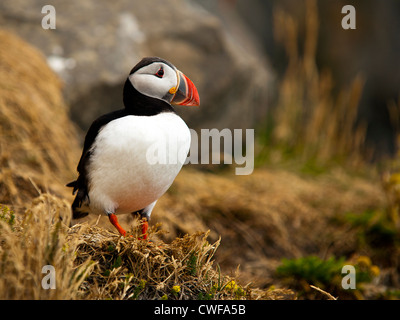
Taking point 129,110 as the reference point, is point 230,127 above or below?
above

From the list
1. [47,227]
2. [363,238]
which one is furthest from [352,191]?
[47,227]

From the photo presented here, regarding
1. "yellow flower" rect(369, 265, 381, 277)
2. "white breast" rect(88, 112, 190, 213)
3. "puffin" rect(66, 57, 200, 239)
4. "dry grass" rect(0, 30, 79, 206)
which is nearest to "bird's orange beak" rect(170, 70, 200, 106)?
"puffin" rect(66, 57, 200, 239)

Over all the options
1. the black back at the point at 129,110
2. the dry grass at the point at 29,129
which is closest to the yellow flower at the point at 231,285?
the black back at the point at 129,110

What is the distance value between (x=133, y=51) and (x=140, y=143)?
3.23m

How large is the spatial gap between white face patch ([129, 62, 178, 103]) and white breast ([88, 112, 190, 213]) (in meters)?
0.13

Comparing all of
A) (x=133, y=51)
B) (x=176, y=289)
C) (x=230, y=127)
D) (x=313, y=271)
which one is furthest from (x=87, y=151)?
(x=230, y=127)

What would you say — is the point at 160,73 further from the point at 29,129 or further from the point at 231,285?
the point at 29,129

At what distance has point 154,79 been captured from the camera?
232 centimetres

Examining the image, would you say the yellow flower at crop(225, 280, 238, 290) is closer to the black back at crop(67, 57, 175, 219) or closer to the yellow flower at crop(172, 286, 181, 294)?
the yellow flower at crop(172, 286, 181, 294)

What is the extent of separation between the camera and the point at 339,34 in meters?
7.75

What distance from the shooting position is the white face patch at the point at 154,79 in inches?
91.0

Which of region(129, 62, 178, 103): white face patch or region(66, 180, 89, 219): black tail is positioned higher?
region(129, 62, 178, 103): white face patch

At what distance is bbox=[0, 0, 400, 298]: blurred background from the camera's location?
12.7 feet
